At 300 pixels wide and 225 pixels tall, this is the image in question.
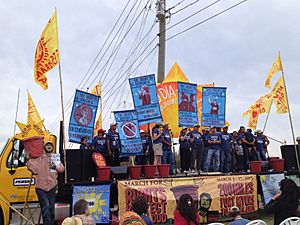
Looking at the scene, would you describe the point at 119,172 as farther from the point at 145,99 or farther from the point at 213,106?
the point at 213,106

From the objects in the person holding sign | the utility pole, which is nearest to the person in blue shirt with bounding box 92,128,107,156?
the person holding sign

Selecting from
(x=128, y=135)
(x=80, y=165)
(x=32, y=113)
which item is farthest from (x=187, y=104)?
(x=32, y=113)

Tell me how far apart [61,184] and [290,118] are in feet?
22.1

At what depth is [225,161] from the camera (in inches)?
424

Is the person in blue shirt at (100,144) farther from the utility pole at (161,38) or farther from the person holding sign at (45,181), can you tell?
the utility pole at (161,38)

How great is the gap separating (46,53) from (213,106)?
508 cm

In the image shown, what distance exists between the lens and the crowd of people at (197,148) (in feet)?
31.7

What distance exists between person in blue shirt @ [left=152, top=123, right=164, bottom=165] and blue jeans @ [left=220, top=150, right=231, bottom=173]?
213 cm

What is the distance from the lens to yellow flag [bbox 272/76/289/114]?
10891 mm

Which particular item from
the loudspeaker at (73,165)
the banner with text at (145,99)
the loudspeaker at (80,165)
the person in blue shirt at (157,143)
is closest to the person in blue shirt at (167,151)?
the person in blue shirt at (157,143)

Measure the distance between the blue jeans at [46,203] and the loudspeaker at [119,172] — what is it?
161 centimetres

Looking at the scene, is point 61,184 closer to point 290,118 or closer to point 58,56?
point 58,56

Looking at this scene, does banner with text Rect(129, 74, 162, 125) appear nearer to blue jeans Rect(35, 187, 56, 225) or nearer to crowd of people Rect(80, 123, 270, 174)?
crowd of people Rect(80, 123, 270, 174)

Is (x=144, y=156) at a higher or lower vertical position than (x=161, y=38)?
lower
